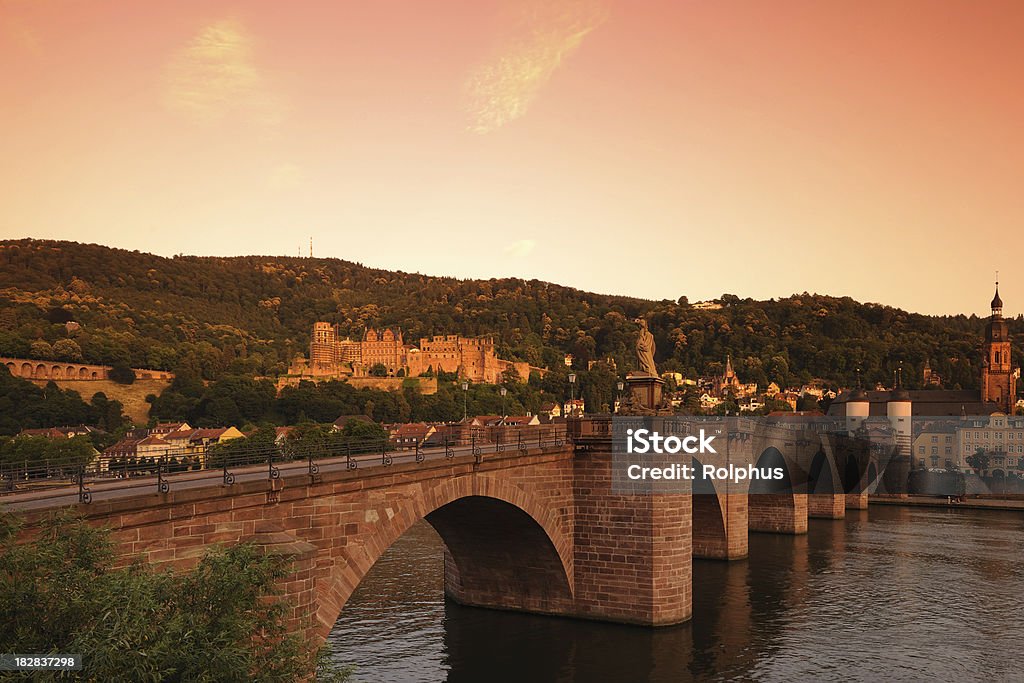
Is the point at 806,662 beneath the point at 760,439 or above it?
beneath

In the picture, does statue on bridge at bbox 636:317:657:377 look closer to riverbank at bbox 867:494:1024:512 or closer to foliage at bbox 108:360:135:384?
riverbank at bbox 867:494:1024:512

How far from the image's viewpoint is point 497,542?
28.1 metres

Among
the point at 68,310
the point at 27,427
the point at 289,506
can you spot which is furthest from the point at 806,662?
the point at 68,310

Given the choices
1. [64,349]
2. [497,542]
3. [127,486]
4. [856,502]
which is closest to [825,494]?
[856,502]

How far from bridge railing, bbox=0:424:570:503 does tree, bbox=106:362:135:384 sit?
12553 cm

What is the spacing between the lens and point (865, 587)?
3588cm

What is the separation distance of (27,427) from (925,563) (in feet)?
349

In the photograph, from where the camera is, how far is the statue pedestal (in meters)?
29.8

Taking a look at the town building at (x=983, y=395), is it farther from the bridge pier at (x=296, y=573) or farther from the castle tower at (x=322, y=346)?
the castle tower at (x=322, y=346)

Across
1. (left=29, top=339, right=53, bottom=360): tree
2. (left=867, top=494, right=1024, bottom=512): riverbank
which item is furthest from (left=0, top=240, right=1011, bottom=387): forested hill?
(left=867, top=494, right=1024, bottom=512): riverbank

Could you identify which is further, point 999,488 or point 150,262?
point 150,262

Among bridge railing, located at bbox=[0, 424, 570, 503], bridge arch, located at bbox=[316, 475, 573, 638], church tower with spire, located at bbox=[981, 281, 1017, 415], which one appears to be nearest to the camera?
bridge railing, located at bbox=[0, 424, 570, 503]

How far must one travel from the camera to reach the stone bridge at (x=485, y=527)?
14.1 meters

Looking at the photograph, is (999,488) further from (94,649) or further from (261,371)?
(261,371)
